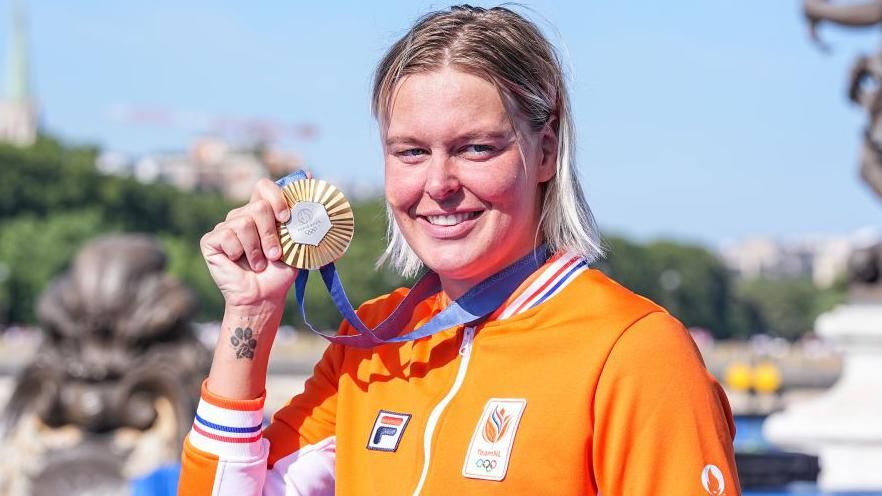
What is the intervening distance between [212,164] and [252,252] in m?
143

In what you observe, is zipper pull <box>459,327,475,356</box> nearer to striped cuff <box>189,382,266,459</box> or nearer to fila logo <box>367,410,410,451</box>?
fila logo <box>367,410,410,451</box>

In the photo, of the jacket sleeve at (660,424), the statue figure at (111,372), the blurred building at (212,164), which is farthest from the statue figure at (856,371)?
the blurred building at (212,164)

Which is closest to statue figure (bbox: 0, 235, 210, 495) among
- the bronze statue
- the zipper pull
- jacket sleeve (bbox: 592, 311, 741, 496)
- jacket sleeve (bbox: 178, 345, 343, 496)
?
the bronze statue

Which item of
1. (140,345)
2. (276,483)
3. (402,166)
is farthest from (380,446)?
(140,345)

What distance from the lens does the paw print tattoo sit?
2.46 metres

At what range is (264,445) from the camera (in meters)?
2.51

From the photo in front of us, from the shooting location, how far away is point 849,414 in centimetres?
870

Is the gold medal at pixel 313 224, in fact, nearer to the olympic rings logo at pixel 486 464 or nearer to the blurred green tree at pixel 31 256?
the olympic rings logo at pixel 486 464

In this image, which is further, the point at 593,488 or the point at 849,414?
the point at 849,414

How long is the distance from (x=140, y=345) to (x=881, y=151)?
4.56 meters

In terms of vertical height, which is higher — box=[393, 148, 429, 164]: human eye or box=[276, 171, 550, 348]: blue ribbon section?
box=[393, 148, 429, 164]: human eye

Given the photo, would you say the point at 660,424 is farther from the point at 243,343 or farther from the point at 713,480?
the point at 243,343

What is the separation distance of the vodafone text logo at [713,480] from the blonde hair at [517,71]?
403mm

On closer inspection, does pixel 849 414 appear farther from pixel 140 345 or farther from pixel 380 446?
pixel 380 446
